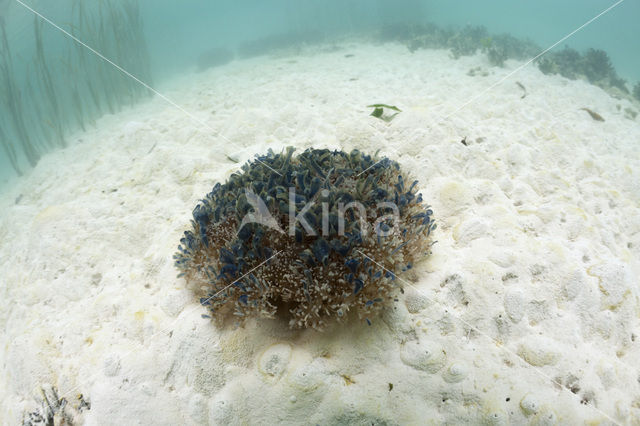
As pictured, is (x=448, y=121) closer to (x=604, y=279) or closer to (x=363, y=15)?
(x=604, y=279)

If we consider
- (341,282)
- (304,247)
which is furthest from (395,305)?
(304,247)

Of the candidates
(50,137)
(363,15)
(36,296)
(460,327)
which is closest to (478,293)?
(460,327)

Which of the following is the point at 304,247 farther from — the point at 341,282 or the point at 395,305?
the point at 395,305

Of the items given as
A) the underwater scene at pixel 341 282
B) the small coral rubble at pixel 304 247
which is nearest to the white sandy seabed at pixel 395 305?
the underwater scene at pixel 341 282

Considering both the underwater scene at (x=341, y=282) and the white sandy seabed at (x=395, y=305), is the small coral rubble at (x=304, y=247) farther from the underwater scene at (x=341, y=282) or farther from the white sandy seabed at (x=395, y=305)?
the white sandy seabed at (x=395, y=305)

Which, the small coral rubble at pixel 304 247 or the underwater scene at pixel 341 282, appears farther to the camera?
the small coral rubble at pixel 304 247

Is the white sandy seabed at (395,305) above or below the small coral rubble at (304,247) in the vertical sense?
below
